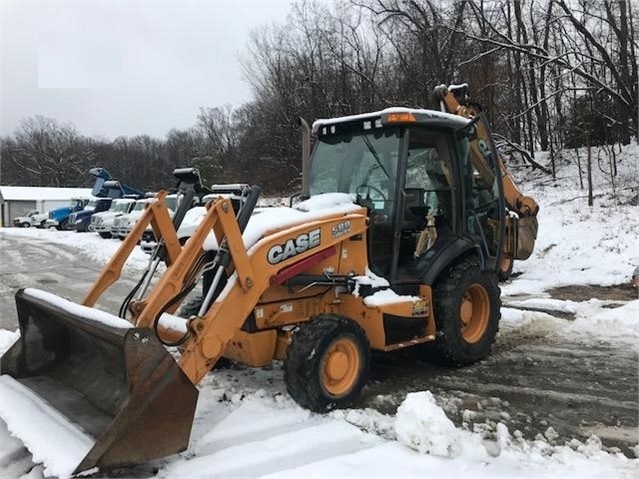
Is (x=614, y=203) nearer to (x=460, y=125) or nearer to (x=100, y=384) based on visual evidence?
(x=460, y=125)

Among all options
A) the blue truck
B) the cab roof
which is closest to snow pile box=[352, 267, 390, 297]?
the cab roof

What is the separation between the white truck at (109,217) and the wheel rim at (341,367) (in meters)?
21.0

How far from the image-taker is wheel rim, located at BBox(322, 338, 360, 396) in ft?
14.3

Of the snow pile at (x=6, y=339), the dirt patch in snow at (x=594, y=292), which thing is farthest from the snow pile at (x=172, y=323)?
the dirt patch in snow at (x=594, y=292)

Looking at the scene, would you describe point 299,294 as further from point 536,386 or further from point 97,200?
point 97,200

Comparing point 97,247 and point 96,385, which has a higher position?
point 96,385

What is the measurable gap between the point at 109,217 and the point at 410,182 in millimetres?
21843

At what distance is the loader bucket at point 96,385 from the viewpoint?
3246 millimetres

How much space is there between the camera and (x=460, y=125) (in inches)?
222

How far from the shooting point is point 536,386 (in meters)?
5.10

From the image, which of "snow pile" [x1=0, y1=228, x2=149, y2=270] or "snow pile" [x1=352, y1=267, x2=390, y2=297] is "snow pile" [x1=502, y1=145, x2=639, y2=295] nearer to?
"snow pile" [x1=352, y1=267, x2=390, y2=297]

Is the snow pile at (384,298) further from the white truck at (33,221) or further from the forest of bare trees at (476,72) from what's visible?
the white truck at (33,221)

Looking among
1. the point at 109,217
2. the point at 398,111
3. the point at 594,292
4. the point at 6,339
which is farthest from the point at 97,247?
the point at 398,111

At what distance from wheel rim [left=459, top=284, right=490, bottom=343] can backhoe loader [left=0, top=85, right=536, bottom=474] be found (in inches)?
0.6
